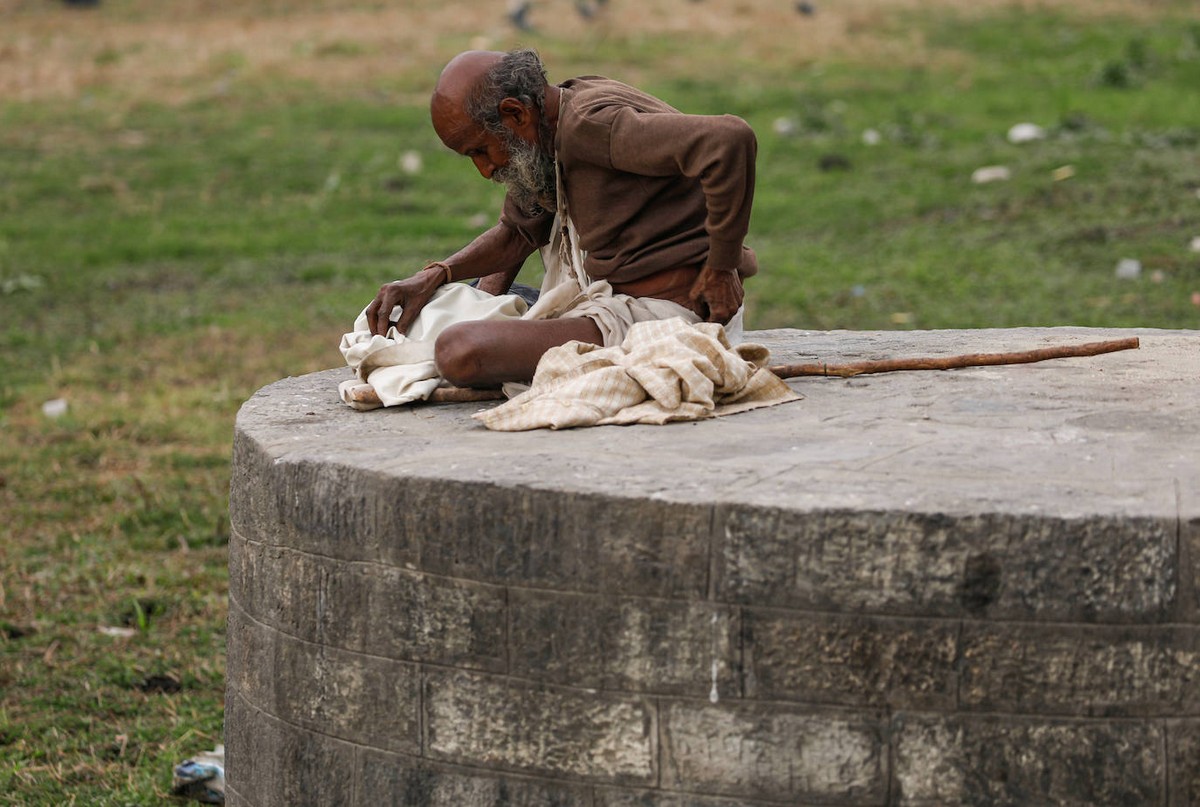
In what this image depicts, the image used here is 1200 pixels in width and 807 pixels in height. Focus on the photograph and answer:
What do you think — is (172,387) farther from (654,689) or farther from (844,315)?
(654,689)

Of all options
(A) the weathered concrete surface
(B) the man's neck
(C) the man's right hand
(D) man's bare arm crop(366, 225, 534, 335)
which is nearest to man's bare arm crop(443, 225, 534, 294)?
(D) man's bare arm crop(366, 225, 534, 335)

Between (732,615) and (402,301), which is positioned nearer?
(732,615)

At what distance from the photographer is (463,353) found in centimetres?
347

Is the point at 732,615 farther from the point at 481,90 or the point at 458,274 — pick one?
the point at 458,274

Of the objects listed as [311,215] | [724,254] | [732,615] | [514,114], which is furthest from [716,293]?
[311,215]

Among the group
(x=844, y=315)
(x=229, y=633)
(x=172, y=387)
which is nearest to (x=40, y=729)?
(x=229, y=633)

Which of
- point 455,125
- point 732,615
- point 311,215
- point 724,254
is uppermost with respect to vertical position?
point 455,125

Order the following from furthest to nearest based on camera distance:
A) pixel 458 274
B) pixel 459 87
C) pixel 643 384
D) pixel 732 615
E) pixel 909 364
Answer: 1. pixel 458 274
2. pixel 909 364
3. pixel 459 87
4. pixel 643 384
5. pixel 732 615

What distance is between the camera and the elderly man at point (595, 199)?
11.3ft

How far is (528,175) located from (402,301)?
0.45 metres

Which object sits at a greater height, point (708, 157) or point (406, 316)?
point (708, 157)

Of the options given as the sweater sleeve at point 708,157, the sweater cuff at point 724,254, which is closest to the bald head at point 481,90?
the sweater sleeve at point 708,157

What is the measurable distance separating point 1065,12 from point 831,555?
14.7 meters

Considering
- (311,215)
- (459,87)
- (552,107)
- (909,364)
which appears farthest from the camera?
(311,215)
